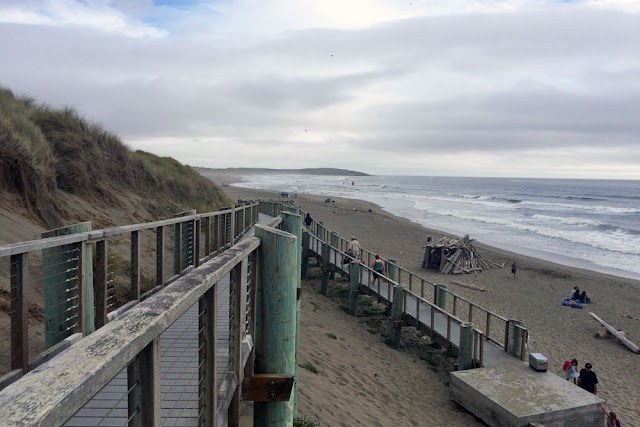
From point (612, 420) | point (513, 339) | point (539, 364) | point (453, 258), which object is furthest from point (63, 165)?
point (453, 258)

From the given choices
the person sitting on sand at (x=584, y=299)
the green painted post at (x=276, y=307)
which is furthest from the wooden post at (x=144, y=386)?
the person sitting on sand at (x=584, y=299)

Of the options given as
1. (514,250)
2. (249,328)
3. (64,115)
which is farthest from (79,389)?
(514,250)

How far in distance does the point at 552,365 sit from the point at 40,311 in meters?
11.5

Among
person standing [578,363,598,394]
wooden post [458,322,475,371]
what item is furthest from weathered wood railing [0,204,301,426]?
person standing [578,363,598,394]

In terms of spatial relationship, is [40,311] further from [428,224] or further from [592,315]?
[428,224]

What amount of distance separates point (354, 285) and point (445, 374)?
4.31 m

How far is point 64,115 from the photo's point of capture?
54.3 ft

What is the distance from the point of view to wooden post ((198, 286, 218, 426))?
6.96 ft

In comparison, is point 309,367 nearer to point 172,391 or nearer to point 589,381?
point 172,391

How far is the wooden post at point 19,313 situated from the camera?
124 inches

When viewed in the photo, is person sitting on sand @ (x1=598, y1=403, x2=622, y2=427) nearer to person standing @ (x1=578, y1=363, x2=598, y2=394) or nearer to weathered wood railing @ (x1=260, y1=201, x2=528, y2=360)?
person standing @ (x1=578, y1=363, x2=598, y2=394)

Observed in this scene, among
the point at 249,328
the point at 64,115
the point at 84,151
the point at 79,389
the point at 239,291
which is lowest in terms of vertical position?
the point at 249,328

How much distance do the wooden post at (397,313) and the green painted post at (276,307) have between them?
913 cm

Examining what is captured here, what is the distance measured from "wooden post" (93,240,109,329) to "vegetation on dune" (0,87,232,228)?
714 centimetres
